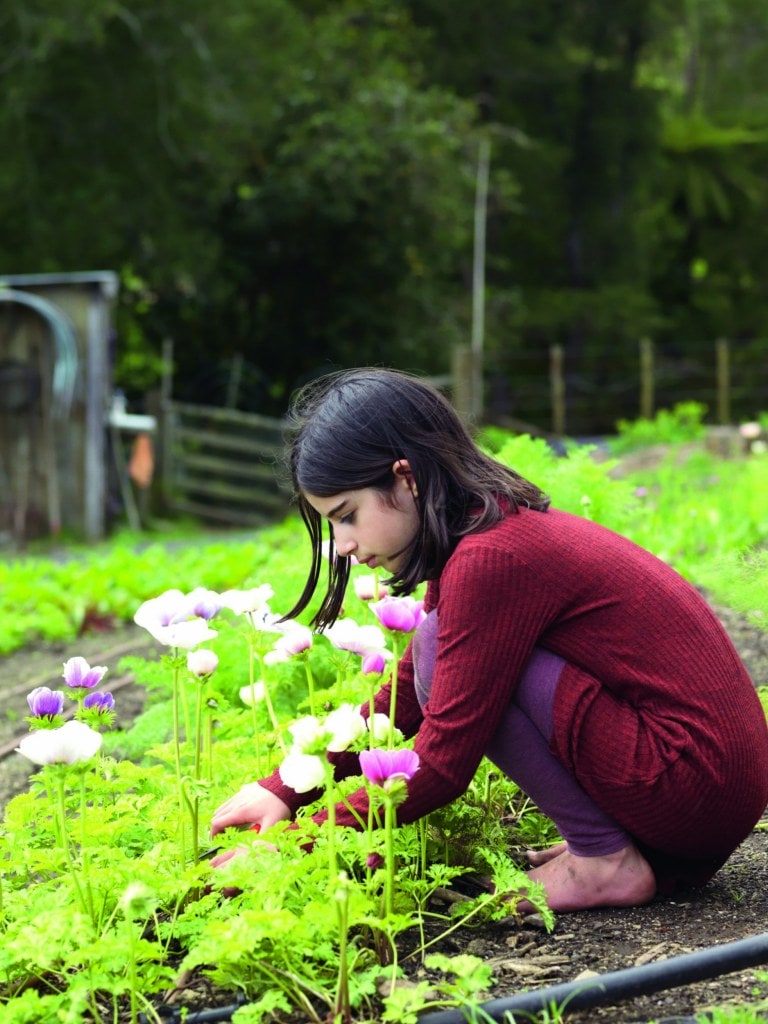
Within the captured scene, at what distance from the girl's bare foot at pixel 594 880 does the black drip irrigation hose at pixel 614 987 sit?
16.9 inches

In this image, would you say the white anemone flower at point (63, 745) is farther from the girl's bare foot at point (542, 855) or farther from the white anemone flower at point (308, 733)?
the girl's bare foot at point (542, 855)

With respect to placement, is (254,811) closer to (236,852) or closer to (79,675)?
(236,852)

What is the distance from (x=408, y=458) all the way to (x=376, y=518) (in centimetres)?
11

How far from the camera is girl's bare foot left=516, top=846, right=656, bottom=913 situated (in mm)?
2209

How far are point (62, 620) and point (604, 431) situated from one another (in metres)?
15.1

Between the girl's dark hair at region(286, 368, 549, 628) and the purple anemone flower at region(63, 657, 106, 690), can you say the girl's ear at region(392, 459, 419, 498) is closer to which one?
the girl's dark hair at region(286, 368, 549, 628)

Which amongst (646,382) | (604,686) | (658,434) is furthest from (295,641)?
(646,382)

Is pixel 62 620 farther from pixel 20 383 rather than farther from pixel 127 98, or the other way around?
pixel 127 98

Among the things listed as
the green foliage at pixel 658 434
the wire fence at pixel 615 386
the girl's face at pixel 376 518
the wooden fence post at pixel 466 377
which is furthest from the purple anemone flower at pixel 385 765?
the wire fence at pixel 615 386

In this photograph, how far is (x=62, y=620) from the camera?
5.64 meters

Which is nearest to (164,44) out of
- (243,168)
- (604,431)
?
(243,168)


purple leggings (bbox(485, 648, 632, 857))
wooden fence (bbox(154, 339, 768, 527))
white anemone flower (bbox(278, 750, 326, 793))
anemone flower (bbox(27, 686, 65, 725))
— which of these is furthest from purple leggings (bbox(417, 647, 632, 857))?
wooden fence (bbox(154, 339, 768, 527))

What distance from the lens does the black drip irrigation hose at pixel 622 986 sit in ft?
5.64

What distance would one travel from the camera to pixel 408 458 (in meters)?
2.18
